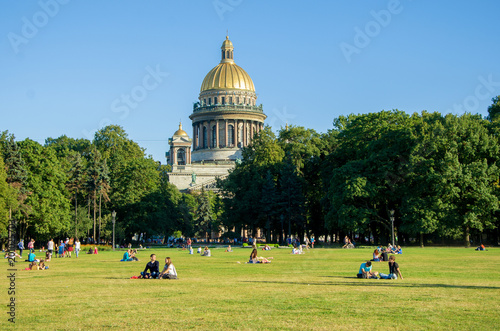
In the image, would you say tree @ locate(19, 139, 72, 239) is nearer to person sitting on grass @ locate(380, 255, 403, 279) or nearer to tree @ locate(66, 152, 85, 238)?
tree @ locate(66, 152, 85, 238)

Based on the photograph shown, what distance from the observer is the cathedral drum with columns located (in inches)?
5723

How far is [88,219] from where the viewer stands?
69.2 metres

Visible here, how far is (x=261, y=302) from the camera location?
52.4ft

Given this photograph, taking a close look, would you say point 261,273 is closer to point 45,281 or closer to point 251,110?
point 45,281

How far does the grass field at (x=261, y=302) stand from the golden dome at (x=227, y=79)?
418 feet

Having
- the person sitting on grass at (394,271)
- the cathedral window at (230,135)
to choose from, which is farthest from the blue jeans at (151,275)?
A: the cathedral window at (230,135)

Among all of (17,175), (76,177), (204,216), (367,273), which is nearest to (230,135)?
(204,216)

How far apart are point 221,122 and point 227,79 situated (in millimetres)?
9624

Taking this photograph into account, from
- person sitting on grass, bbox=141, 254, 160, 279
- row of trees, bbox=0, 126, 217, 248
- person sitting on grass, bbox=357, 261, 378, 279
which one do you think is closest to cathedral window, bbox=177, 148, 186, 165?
row of trees, bbox=0, 126, 217, 248

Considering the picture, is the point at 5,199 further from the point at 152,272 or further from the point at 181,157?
the point at 181,157

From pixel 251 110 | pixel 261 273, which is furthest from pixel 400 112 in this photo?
pixel 251 110

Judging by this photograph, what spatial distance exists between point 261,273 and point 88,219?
154ft

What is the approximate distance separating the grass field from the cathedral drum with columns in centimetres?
12112

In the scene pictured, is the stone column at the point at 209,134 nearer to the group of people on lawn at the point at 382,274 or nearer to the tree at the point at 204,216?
the tree at the point at 204,216
